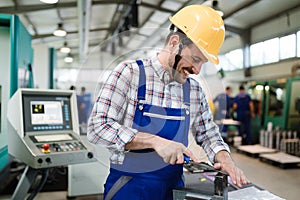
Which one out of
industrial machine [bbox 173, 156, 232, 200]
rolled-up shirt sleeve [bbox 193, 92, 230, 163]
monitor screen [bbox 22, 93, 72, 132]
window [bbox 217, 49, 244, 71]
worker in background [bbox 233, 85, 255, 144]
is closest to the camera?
industrial machine [bbox 173, 156, 232, 200]

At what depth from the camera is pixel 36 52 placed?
3826mm

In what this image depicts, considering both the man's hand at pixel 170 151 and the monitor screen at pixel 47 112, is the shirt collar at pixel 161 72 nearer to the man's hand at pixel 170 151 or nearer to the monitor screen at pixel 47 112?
the man's hand at pixel 170 151

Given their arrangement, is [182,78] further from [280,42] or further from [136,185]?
[280,42]

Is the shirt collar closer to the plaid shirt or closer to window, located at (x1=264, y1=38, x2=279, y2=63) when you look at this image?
the plaid shirt

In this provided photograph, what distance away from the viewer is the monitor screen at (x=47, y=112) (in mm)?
1607

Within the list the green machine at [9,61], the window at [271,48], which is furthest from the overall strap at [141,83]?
the green machine at [9,61]

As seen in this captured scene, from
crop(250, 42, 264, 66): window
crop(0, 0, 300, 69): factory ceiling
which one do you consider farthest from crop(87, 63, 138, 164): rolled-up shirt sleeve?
crop(250, 42, 264, 66): window

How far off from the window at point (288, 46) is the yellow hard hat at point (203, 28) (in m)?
0.47

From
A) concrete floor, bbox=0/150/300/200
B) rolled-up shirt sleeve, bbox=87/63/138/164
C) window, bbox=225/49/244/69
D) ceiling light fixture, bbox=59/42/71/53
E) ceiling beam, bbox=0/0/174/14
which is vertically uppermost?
ceiling light fixture, bbox=59/42/71/53

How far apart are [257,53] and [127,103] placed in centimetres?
86

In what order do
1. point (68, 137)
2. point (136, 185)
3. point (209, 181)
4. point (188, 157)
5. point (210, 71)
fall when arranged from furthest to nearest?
1. point (68, 137)
2. point (209, 181)
3. point (210, 71)
4. point (136, 185)
5. point (188, 157)

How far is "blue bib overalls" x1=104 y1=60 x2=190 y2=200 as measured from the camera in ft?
2.85

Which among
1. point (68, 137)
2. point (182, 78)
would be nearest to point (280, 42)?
point (182, 78)

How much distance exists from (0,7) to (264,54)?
1683 millimetres
